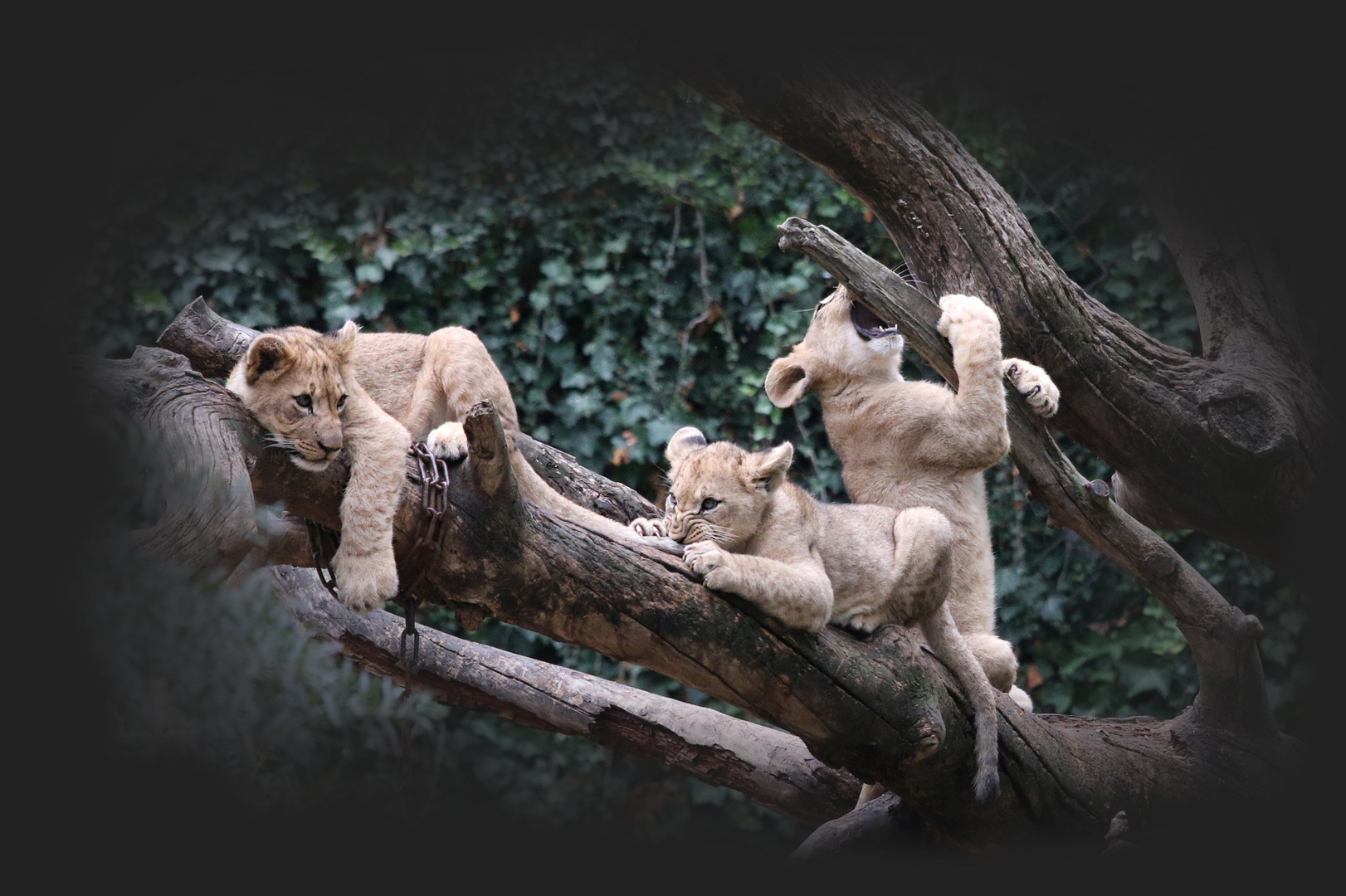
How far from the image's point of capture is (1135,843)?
4816 millimetres

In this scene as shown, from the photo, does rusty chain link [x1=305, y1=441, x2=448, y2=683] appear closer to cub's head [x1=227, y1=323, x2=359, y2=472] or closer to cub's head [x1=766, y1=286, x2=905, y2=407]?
cub's head [x1=227, y1=323, x2=359, y2=472]

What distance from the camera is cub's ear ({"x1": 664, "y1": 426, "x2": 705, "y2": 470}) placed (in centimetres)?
454

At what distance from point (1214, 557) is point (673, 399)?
4387 mm

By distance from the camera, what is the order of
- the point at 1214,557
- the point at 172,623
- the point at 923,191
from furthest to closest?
the point at 1214,557 → the point at 923,191 → the point at 172,623

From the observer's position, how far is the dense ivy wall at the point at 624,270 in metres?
7.56

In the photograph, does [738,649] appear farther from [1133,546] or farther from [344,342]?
[1133,546]

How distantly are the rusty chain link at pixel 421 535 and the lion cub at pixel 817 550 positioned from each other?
3.22ft

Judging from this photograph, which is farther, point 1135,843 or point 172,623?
point 1135,843

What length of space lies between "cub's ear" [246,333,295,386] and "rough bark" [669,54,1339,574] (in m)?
2.33

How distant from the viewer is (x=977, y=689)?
14.6 ft

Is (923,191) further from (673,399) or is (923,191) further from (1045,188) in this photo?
(1045,188)


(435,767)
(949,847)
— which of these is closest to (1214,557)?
(949,847)

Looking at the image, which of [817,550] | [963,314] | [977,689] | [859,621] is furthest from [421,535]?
[963,314]

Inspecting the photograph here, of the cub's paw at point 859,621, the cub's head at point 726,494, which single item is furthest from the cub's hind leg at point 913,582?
the cub's head at point 726,494
